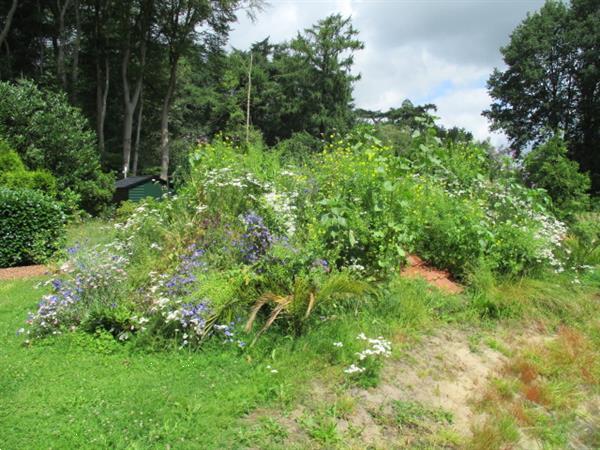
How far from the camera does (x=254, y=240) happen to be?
3934mm

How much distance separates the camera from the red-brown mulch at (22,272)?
5.85 metres

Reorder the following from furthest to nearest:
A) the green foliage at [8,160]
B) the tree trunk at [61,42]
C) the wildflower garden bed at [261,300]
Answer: the tree trunk at [61,42], the green foliage at [8,160], the wildflower garden bed at [261,300]

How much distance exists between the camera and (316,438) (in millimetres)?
2336

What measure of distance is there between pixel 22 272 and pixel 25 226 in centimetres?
84

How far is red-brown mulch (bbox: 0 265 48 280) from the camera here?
5.85 meters

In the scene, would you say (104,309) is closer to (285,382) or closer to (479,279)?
(285,382)

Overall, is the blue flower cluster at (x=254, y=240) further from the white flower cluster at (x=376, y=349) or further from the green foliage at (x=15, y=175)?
the green foliage at (x=15, y=175)

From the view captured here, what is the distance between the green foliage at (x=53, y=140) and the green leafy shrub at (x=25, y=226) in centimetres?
419

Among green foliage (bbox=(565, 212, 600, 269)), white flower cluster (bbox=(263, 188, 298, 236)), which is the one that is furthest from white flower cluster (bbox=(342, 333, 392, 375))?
green foliage (bbox=(565, 212, 600, 269))

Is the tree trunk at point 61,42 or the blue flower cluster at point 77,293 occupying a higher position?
the tree trunk at point 61,42

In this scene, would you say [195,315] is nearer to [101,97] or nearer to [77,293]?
[77,293]

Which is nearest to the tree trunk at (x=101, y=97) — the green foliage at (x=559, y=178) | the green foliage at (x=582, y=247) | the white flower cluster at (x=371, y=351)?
the green foliage at (x=559, y=178)

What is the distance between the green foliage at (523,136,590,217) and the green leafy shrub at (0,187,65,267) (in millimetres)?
8840

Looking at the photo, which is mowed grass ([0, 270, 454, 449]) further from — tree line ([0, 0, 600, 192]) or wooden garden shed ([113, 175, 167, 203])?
tree line ([0, 0, 600, 192])
